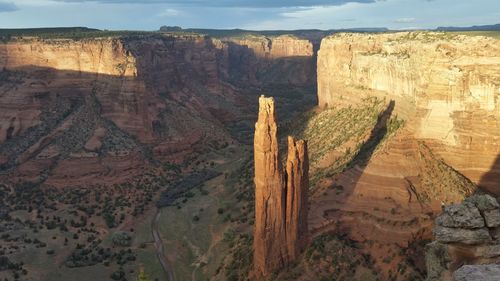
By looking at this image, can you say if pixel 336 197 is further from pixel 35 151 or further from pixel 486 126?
pixel 35 151

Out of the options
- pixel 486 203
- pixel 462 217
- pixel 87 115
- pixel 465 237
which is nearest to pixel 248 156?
pixel 87 115

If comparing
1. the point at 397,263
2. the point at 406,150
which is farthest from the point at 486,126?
the point at 397,263

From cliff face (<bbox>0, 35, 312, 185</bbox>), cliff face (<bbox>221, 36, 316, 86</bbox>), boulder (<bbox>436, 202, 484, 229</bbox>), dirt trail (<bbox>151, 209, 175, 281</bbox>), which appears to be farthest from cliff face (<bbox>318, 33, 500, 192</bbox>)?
cliff face (<bbox>221, 36, 316, 86</bbox>)

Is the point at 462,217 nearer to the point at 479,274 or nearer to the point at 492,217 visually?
the point at 492,217

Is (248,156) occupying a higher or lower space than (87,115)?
lower

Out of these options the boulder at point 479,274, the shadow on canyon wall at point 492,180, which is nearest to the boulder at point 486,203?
the boulder at point 479,274
